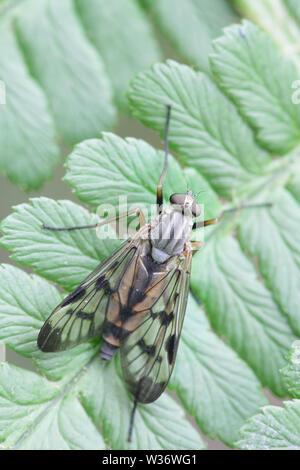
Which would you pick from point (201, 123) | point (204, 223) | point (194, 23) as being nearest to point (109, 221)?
point (204, 223)

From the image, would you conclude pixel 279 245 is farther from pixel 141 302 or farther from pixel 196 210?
pixel 141 302

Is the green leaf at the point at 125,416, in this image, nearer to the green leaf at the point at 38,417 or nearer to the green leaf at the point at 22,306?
the green leaf at the point at 38,417

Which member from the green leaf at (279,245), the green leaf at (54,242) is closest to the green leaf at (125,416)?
the green leaf at (54,242)

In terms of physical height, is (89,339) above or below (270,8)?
below

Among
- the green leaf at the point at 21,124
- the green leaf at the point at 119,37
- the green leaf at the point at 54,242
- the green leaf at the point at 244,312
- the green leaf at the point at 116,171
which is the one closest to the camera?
the green leaf at the point at 54,242
